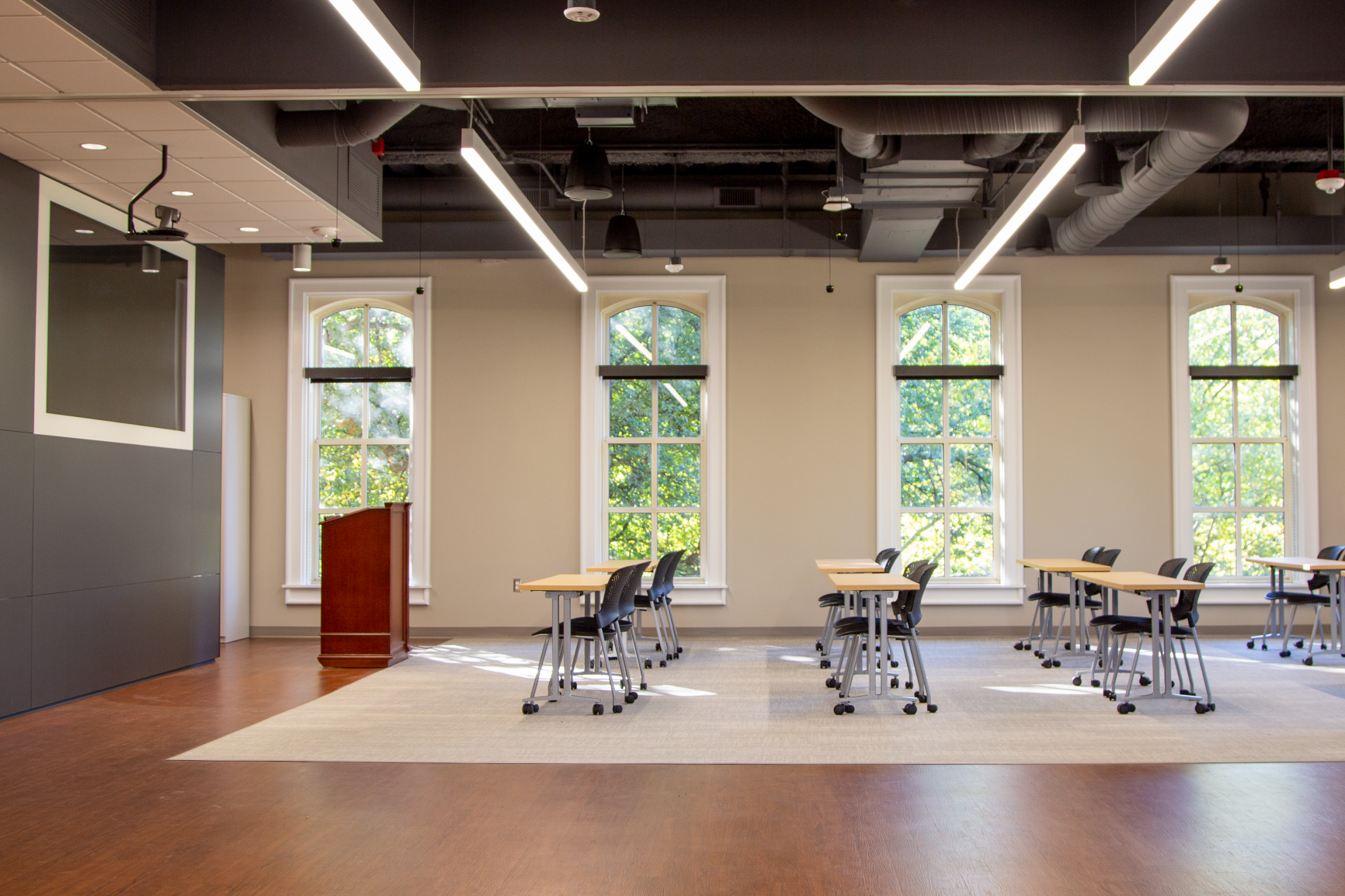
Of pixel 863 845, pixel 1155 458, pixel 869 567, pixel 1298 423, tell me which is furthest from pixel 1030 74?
pixel 1298 423

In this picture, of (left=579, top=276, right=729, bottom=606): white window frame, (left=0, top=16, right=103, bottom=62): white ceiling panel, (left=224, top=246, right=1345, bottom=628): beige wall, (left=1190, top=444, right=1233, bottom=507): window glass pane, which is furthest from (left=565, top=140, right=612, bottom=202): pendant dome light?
(left=1190, top=444, right=1233, bottom=507): window glass pane

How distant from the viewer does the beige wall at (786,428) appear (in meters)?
10.2

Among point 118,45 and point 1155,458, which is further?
point 1155,458

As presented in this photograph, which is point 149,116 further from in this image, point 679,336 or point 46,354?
point 679,336

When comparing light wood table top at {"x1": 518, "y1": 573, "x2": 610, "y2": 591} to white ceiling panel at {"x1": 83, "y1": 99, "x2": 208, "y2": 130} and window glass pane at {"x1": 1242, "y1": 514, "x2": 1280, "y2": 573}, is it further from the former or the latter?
window glass pane at {"x1": 1242, "y1": 514, "x2": 1280, "y2": 573}

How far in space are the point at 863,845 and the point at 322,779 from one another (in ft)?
9.07

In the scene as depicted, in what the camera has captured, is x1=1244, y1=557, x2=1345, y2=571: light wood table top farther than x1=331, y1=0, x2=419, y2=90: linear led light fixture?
Yes

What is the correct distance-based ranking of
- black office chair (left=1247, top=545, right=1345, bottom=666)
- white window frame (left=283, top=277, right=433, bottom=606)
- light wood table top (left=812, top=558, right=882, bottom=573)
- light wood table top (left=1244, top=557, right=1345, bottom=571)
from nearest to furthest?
light wood table top (left=812, top=558, right=882, bottom=573) < light wood table top (left=1244, top=557, right=1345, bottom=571) < black office chair (left=1247, top=545, right=1345, bottom=666) < white window frame (left=283, top=277, right=433, bottom=606)

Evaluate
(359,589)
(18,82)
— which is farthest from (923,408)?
(18,82)

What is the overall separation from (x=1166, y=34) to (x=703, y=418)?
686 centimetres

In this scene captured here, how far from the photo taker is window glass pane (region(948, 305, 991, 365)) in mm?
10484

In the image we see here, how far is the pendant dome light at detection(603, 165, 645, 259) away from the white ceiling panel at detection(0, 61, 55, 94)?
4804 millimetres

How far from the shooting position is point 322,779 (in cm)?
493

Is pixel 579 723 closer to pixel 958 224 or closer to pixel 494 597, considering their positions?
pixel 494 597
